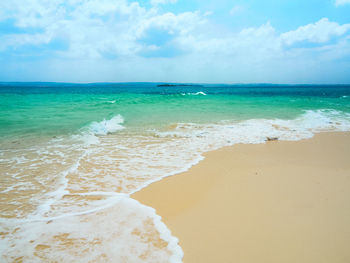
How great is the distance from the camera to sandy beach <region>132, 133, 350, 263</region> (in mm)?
2746

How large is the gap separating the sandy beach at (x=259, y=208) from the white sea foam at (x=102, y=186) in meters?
0.42

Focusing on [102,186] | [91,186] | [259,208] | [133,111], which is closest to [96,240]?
[102,186]

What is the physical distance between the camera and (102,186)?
4.67 m

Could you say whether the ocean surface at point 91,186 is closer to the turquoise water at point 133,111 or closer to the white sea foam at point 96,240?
the white sea foam at point 96,240

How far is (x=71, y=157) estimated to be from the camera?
6.67 metres

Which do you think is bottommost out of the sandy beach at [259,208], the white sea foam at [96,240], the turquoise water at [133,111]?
the white sea foam at [96,240]

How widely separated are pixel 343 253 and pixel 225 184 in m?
2.30

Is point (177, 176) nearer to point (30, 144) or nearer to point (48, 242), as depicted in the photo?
point (48, 242)

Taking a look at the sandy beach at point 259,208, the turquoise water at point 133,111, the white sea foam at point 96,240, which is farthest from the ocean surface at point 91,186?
the turquoise water at point 133,111

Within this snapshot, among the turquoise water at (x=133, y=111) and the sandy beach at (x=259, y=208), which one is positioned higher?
the turquoise water at (x=133, y=111)

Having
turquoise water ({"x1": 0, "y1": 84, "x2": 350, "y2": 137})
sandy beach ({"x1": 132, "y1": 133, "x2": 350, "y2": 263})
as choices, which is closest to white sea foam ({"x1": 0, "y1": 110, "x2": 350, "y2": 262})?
sandy beach ({"x1": 132, "y1": 133, "x2": 350, "y2": 263})

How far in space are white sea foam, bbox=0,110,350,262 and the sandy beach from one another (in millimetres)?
422

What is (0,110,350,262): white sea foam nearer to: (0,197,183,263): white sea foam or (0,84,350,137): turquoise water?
(0,197,183,263): white sea foam

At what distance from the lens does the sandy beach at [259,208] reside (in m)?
2.75
